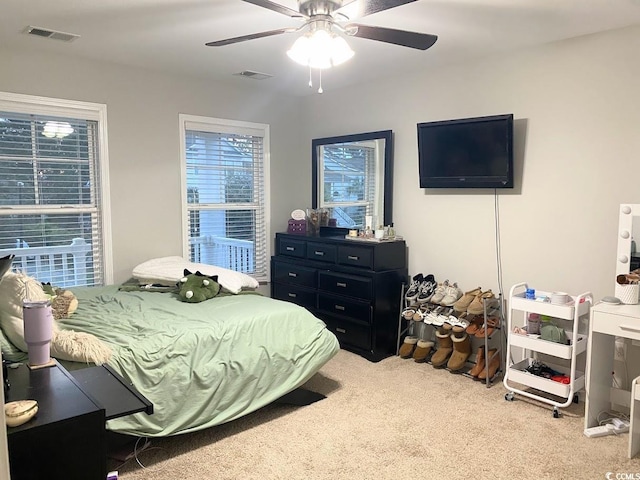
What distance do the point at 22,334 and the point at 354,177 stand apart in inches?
121

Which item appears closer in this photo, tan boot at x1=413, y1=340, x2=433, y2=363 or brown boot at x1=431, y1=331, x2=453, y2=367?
brown boot at x1=431, y1=331, x2=453, y2=367

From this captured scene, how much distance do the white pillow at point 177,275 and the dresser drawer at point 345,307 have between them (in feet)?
2.37

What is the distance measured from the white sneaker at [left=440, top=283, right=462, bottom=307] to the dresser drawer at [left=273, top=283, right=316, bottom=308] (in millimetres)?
1182

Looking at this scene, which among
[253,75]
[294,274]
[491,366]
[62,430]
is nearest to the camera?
[62,430]

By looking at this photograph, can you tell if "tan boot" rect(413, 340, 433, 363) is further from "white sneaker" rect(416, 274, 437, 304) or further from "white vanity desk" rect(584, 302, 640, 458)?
"white vanity desk" rect(584, 302, 640, 458)

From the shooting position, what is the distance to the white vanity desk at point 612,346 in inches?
99.0

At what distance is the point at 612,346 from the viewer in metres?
2.92

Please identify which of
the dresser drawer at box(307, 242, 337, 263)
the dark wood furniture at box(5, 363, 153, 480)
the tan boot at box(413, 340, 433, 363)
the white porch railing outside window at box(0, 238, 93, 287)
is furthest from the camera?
the dresser drawer at box(307, 242, 337, 263)

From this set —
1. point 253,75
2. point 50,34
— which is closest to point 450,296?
point 253,75

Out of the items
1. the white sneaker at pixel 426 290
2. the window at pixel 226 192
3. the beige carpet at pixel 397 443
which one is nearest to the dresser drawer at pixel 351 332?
the white sneaker at pixel 426 290

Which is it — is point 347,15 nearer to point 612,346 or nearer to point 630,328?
point 630,328

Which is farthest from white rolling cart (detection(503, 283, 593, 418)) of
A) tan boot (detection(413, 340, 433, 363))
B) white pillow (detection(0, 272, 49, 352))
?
white pillow (detection(0, 272, 49, 352))

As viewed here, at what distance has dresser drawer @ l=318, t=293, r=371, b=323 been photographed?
13.1 ft

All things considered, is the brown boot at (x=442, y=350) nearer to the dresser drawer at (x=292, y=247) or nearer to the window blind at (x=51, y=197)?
the dresser drawer at (x=292, y=247)
